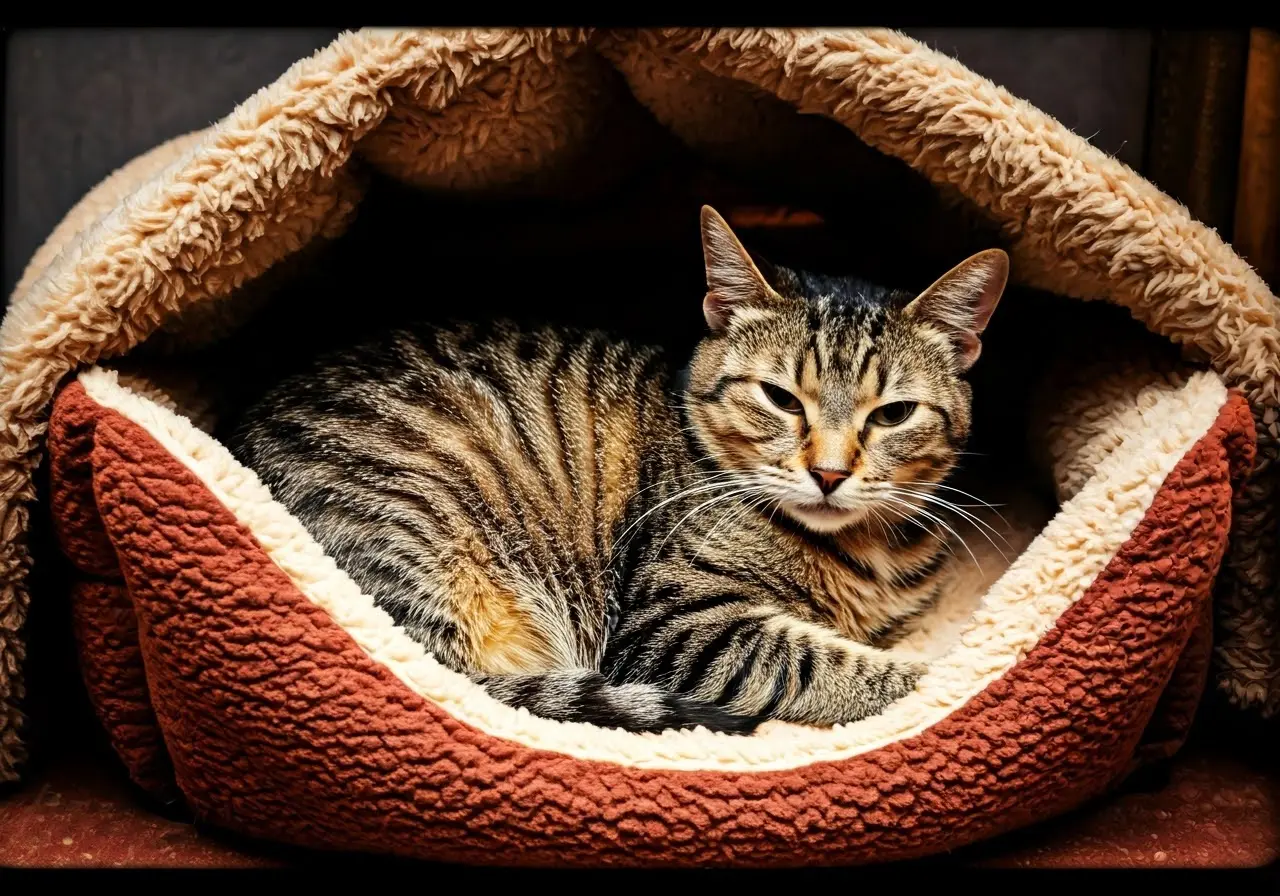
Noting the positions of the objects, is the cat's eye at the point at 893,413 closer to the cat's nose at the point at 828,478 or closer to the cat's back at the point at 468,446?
the cat's nose at the point at 828,478

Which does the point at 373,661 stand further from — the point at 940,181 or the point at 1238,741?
the point at 1238,741

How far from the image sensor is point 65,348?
103 cm

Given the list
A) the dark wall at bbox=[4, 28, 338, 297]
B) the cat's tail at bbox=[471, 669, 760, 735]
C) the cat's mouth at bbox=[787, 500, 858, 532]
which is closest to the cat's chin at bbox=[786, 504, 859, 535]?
the cat's mouth at bbox=[787, 500, 858, 532]

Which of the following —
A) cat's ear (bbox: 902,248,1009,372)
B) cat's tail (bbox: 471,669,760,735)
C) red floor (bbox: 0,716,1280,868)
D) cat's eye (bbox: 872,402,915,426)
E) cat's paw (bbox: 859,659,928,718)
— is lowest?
red floor (bbox: 0,716,1280,868)

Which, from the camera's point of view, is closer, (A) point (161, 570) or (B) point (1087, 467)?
(A) point (161, 570)

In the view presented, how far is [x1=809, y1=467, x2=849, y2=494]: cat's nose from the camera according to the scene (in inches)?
44.9

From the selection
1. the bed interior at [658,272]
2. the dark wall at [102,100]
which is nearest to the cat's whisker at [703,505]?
the bed interior at [658,272]

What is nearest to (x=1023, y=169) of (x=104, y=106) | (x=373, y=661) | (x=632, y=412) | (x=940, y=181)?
(x=940, y=181)

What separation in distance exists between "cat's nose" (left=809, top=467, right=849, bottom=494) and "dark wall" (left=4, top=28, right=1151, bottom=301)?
29.7 inches

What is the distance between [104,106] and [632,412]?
108 centimetres

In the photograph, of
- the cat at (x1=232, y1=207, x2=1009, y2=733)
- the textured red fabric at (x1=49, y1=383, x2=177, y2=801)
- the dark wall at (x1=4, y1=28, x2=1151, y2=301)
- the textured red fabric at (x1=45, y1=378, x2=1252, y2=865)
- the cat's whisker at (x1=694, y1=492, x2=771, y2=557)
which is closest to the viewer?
the textured red fabric at (x1=45, y1=378, x2=1252, y2=865)

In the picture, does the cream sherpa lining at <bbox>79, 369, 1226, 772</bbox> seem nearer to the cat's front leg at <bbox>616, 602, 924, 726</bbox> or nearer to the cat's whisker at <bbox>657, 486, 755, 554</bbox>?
the cat's front leg at <bbox>616, 602, 924, 726</bbox>

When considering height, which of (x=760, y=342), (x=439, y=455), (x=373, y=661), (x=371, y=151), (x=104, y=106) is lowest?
(x=373, y=661)

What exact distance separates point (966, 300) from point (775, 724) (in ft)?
1.84
